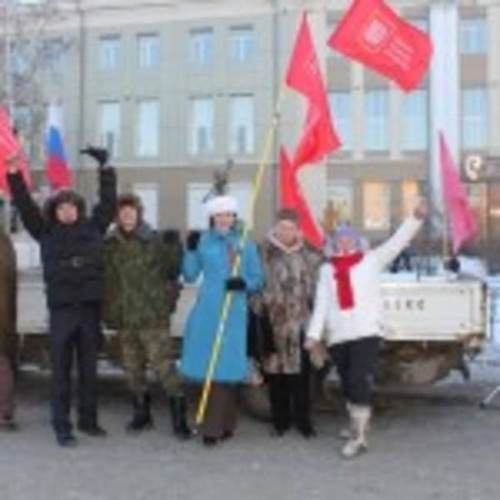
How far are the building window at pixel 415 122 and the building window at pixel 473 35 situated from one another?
2610 millimetres

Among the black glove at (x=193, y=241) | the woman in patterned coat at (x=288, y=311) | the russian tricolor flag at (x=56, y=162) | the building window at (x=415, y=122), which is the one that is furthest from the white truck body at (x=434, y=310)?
the building window at (x=415, y=122)

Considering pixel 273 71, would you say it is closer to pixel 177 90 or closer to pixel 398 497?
pixel 177 90

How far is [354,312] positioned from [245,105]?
45.2 m

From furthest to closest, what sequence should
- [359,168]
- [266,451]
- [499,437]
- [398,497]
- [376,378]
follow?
[359,168], [376,378], [499,437], [266,451], [398,497]

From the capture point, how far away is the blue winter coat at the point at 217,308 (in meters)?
8.66

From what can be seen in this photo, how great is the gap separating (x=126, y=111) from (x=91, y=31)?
3.94 metres

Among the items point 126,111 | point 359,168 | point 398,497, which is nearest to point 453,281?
point 398,497

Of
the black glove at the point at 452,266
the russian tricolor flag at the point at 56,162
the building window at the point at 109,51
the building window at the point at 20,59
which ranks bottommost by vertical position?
the black glove at the point at 452,266

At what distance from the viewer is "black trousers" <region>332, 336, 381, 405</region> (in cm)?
824

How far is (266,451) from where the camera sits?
331 inches

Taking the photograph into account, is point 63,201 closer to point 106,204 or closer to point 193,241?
point 106,204

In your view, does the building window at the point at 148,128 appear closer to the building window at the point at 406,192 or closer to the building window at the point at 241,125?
the building window at the point at 241,125

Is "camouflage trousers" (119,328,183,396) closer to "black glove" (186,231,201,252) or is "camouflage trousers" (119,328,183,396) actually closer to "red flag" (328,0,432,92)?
"black glove" (186,231,201,252)

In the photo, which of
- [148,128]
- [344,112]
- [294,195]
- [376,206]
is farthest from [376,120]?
[294,195]
